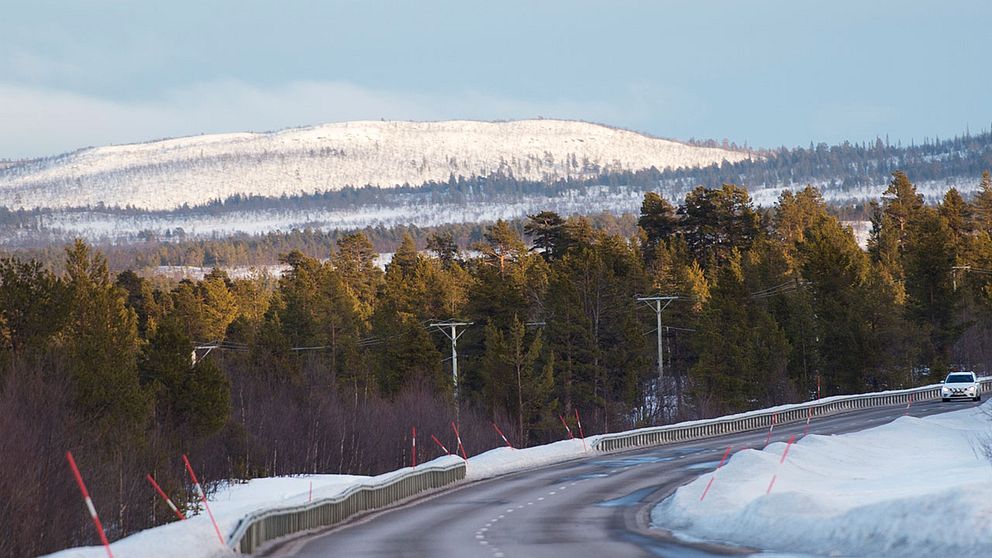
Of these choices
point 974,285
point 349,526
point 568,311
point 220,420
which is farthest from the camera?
point 974,285

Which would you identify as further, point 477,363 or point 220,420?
point 477,363

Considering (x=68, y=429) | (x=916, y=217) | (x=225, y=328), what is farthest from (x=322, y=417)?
(x=916, y=217)

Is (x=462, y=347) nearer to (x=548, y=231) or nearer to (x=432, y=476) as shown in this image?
(x=548, y=231)

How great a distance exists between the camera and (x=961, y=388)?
6297 centimetres

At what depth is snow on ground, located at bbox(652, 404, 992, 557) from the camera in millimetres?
17141

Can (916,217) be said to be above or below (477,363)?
above

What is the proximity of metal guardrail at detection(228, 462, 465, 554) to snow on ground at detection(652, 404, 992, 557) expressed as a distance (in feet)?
22.1

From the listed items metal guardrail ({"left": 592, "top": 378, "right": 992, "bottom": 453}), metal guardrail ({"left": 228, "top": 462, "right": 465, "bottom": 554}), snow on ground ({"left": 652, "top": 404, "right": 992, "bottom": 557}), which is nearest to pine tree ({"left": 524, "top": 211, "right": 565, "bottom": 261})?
metal guardrail ({"left": 592, "top": 378, "right": 992, "bottom": 453})

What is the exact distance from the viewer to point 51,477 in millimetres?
27812

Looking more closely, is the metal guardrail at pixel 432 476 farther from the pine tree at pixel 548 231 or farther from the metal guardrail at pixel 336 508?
the pine tree at pixel 548 231

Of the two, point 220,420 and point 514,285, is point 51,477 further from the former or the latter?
point 514,285

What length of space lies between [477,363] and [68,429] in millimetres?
54805

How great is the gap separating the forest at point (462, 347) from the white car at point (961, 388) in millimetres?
→ 20496

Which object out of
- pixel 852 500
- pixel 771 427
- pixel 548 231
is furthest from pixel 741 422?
pixel 548 231
